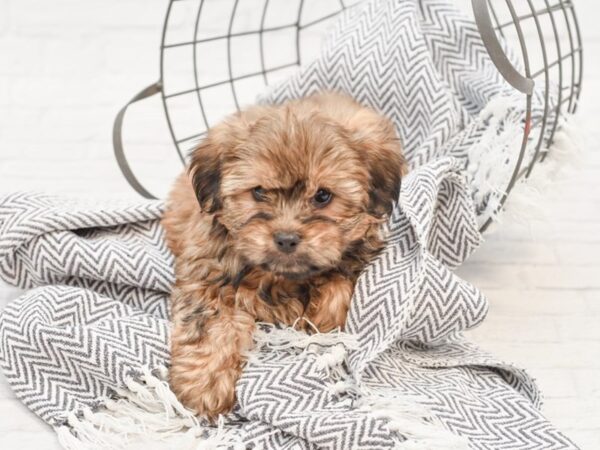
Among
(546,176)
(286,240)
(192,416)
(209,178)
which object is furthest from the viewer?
(546,176)

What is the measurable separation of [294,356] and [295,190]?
554 mm

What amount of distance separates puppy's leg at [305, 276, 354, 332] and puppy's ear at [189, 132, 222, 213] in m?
0.45

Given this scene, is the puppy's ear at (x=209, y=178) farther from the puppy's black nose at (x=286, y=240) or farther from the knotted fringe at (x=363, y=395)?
the knotted fringe at (x=363, y=395)

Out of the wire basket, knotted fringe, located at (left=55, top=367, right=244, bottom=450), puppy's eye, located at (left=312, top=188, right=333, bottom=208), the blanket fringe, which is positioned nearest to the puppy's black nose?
puppy's eye, located at (left=312, top=188, right=333, bottom=208)

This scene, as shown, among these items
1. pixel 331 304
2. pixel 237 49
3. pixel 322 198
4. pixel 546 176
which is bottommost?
pixel 331 304

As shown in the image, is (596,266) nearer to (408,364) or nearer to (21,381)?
(408,364)

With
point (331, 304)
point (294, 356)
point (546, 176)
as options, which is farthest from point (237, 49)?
point (294, 356)

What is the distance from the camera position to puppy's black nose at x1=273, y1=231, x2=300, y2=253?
2859 mm

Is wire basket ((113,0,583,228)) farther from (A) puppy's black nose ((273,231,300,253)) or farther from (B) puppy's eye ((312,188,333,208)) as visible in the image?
(A) puppy's black nose ((273,231,300,253))

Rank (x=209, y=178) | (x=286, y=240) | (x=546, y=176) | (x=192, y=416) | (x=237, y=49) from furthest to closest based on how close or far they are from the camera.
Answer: (x=237, y=49) < (x=546, y=176) < (x=209, y=178) < (x=192, y=416) < (x=286, y=240)

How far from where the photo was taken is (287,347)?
314cm

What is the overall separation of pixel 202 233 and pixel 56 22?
264 cm

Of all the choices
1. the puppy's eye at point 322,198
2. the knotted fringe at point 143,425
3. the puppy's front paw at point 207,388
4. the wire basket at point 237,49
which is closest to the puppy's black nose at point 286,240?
the puppy's eye at point 322,198

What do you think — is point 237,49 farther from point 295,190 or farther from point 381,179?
point 295,190
